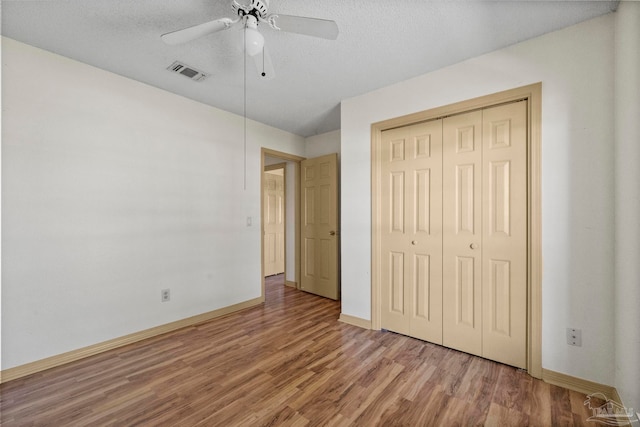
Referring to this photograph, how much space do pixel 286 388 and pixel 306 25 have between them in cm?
226

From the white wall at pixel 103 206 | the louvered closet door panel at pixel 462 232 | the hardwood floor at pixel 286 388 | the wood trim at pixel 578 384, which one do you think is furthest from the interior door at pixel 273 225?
the wood trim at pixel 578 384

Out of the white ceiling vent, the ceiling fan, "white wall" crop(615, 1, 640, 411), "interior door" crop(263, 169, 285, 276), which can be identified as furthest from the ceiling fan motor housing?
"interior door" crop(263, 169, 285, 276)

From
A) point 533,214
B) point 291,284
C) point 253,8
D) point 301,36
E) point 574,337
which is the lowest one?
point 291,284

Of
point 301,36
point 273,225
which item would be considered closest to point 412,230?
point 301,36

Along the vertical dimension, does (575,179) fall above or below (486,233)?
above

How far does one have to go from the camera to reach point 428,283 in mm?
2500

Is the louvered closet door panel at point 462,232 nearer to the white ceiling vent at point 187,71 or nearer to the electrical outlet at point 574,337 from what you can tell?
the electrical outlet at point 574,337

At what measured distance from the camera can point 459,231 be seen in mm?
2316

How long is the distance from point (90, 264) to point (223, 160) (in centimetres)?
169

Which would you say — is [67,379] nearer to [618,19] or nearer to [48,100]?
[48,100]

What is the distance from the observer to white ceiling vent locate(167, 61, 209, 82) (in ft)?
7.63

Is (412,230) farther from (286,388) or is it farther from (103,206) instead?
(103,206)

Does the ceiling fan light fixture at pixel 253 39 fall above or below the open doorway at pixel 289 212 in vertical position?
above

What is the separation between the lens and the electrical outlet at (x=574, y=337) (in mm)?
1782
